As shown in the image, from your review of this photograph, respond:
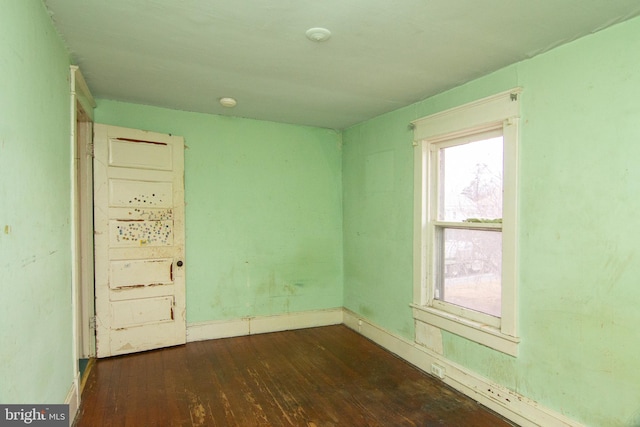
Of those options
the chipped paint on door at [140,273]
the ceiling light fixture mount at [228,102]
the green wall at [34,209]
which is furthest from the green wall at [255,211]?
the green wall at [34,209]

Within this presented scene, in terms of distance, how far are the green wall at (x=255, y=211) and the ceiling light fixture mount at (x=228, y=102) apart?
48 cm

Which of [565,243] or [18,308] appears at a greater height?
[565,243]

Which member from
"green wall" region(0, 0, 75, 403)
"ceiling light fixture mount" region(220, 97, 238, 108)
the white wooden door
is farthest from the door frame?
"ceiling light fixture mount" region(220, 97, 238, 108)

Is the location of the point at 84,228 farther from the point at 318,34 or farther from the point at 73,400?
the point at 318,34

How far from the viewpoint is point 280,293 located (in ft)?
13.7

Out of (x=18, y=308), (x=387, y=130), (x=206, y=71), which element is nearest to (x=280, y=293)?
(x=387, y=130)

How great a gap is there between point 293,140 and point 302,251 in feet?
4.53

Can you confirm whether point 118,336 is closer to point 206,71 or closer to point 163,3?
point 206,71

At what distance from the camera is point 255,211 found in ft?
13.3

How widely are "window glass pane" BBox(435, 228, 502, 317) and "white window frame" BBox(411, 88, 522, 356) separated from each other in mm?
84

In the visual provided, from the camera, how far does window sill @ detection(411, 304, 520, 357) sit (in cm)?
241

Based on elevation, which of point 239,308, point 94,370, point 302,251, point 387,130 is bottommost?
point 94,370

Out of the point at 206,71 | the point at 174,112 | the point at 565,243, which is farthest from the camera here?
the point at 174,112

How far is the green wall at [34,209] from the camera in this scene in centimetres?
134
